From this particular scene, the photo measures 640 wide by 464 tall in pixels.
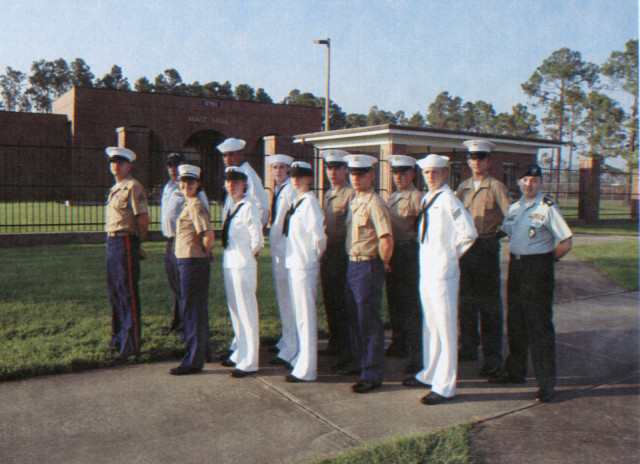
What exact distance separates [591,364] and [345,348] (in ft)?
7.81

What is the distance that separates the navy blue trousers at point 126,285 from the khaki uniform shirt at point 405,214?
2.55 metres

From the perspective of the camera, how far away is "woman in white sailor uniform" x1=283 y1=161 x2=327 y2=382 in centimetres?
489

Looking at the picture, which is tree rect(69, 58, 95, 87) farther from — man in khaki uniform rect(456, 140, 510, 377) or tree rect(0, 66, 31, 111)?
man in khaki uniform rect(456, 140, 510, 377)

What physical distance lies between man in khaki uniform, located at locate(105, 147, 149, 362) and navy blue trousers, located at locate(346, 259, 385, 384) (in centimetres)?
209

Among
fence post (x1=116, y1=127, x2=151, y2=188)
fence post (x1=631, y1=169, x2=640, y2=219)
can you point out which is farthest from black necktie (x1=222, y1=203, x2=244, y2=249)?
fence post (x1=631, y1=169, x2=640, y2=219)

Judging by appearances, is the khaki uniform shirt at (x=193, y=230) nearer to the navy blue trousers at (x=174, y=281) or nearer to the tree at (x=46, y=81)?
the navy blue trousers at (x=174, y=281)

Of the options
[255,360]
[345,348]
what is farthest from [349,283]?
[255,360]

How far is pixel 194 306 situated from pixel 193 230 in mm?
662

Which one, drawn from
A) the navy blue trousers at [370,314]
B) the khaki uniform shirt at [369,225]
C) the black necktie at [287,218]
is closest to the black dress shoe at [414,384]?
the navy blue trousers at [370,314]

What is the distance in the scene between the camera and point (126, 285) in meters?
5.35

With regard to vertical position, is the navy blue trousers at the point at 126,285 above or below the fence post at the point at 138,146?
below

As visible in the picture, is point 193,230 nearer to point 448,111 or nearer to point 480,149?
point 480,149

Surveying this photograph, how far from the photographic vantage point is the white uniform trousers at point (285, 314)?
18.0 ft

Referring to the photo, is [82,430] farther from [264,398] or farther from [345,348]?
[345,348]
